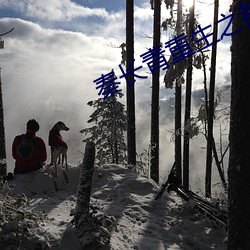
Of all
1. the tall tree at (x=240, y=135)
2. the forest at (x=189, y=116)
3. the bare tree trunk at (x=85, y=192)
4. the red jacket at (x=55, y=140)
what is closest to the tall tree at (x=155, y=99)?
the forest at (x=189, y=116)

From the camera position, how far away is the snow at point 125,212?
584 centimetres

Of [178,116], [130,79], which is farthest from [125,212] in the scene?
[178,116]

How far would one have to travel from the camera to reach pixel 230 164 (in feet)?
16.3

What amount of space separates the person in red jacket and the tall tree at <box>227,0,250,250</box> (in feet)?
20.4

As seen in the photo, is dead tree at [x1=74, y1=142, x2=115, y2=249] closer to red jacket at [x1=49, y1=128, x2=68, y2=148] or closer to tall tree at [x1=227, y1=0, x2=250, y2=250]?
tall tree at [x1=227, y1=0, x2=250, y2=250]

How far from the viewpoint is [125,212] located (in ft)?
24.1

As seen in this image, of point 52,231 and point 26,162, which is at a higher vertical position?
point 26,162

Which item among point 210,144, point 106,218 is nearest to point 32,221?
point 106,218

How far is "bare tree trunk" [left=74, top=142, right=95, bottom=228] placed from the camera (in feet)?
18.2

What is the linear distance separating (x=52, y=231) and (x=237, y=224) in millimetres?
3225

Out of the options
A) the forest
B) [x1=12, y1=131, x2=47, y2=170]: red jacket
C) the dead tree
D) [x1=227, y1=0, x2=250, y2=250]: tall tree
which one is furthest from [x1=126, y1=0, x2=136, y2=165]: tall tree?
[x1=227, y1=0, x2=250, y2=250]: tall tree

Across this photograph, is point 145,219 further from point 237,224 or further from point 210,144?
point 210,144

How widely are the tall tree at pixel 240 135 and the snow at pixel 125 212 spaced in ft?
5.48

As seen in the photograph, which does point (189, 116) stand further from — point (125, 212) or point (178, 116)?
point (125, 212)
